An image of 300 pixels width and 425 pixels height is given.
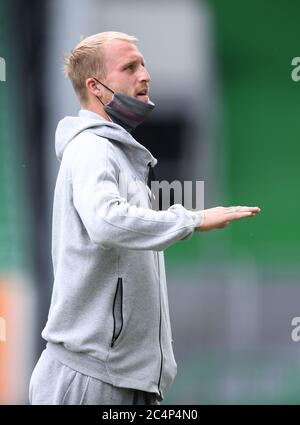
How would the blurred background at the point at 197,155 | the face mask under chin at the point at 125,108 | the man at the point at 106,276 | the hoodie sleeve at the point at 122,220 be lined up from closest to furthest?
the hoodie sleeve at the point at 122,220
the man at the point at 106,276
the face mask under chin at the point at 125,108
the blurred background at the point at 197,155

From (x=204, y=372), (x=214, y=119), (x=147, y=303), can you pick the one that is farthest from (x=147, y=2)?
(x=147, y=303)

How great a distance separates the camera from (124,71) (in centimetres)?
222

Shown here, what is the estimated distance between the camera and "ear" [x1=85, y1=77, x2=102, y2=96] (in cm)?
223

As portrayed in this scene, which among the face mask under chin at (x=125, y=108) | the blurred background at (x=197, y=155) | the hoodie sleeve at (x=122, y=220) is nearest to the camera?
the hoodie sleeve at (x=122, y=220)

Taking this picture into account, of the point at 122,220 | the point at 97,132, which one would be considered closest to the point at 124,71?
the point at 97,132

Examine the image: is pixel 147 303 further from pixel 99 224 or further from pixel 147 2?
pixel 147 2

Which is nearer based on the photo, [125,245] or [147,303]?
[125,245]

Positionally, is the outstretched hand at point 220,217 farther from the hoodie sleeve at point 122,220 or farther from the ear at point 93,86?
the ear at point 93,86

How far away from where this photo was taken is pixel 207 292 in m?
3.67

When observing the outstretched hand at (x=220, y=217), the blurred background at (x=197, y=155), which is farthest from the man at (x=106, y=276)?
the blurred background at (x=197, y=155)

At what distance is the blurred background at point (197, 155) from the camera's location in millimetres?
3576

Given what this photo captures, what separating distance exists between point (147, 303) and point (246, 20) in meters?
1.87

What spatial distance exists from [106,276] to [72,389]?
10.8 inches

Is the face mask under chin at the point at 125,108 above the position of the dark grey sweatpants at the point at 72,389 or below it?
above
